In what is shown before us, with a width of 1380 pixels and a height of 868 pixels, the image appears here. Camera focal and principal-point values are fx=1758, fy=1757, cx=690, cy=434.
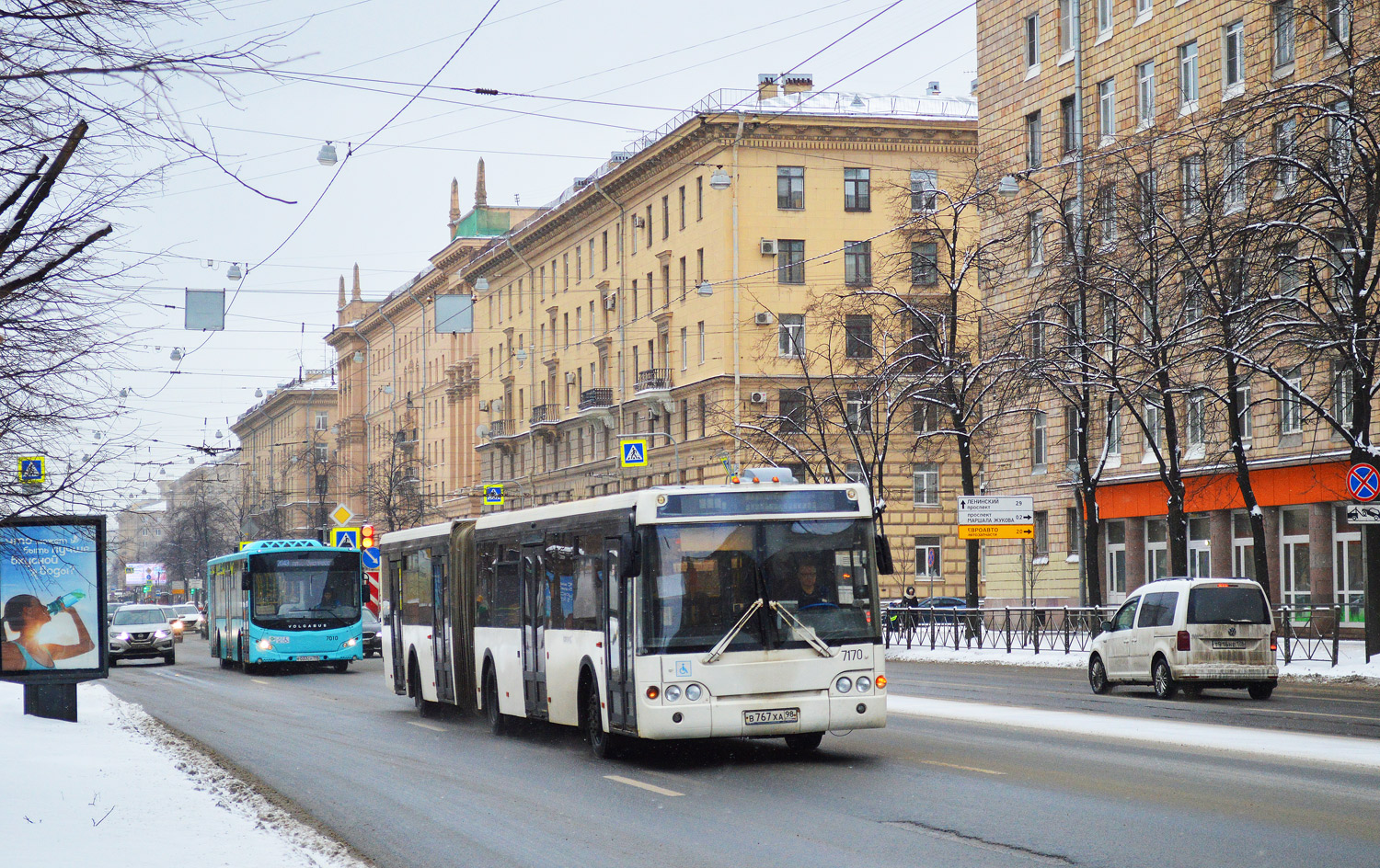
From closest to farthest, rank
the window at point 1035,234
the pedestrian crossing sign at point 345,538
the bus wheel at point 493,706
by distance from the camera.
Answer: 1. the bus wheel at point 493,706
2. the window at point 1035,234
3. the pedestrian crossing sign at point 345,538

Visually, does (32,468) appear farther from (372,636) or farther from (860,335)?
(860,335)

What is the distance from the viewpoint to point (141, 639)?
1809 inches

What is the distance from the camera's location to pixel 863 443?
213 feet

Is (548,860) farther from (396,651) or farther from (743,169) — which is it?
(743,169)

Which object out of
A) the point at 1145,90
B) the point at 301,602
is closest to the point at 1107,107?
the point at 1145,90

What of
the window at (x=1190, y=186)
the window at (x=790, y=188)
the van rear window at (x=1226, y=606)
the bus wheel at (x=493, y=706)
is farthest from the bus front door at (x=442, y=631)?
the window at (x=790, y=188)

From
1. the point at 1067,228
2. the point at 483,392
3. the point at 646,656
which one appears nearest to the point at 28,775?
the point at 646,656

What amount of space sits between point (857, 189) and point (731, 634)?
53961 mm

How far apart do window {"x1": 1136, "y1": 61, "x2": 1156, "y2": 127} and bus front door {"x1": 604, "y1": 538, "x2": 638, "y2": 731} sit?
3385 centimetres

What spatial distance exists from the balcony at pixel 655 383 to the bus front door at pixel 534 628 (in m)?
50.4

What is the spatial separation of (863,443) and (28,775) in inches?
2074

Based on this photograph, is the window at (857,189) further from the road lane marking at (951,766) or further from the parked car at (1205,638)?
the road lane marking at (951,766)

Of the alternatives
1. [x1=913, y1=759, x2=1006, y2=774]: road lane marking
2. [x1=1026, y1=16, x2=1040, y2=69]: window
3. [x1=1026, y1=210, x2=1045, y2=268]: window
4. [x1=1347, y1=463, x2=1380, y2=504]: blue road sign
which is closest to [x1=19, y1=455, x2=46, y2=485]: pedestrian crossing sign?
[x1=913, y1=759, x2=1006, y2=774]: road lane marking

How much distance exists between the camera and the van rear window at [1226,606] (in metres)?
24.4
